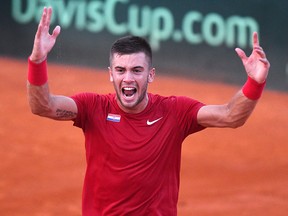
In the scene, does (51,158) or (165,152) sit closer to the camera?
(165,152)

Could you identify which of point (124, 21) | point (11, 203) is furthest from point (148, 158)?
point (124, 21)

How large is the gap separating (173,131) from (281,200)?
4462mm

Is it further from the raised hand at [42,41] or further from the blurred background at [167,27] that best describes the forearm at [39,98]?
the blurred background at [167,27]

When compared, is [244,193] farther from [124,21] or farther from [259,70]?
[124,21]

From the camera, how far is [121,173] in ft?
15.6

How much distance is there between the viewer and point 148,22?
48.2ft

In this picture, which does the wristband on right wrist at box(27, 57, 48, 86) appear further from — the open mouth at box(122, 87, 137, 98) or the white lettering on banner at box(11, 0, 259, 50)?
the white lettering on banner at box(11, 0, 259, 50)

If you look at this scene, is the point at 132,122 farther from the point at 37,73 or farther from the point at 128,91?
the point at 37,73

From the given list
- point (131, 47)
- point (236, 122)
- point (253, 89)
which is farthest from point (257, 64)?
point (131, 47)

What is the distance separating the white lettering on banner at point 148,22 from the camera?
1454 centimetres

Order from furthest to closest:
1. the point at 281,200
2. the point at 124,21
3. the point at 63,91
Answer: the point at 124,21 < the point at 63,91 < the point at 281,200

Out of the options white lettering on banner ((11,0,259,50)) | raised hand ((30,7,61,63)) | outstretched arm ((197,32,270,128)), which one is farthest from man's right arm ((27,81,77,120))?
white lettering on banner ((11,0,259,50))

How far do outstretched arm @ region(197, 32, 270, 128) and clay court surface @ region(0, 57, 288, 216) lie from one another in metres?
3.69

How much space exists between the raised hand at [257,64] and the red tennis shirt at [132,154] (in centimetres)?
50
